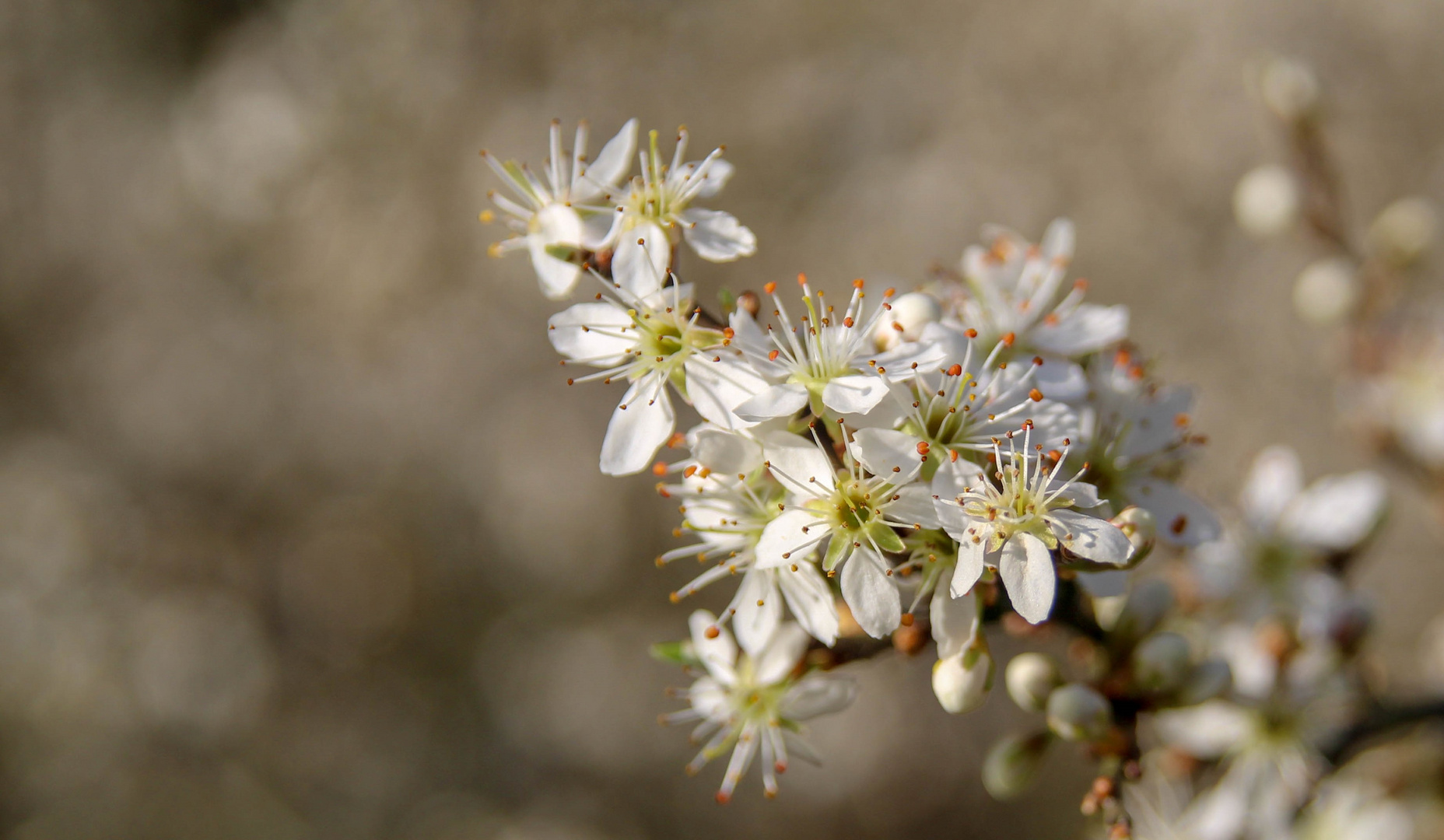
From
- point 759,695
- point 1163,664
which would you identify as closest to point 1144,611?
point 1163,664

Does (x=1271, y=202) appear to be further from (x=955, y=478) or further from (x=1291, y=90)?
(x=955, y=478)

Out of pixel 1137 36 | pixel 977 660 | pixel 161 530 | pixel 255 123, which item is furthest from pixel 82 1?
pixel 977 660

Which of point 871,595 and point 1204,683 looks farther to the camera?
point 1204,683

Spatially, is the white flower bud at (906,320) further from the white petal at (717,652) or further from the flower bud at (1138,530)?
the white petal at (717,652)

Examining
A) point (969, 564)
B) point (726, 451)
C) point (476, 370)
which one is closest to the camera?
point (969, 564)

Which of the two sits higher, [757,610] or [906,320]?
[906,320]

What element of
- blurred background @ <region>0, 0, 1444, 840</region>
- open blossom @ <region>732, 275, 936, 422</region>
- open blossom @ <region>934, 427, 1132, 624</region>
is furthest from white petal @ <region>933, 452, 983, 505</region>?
blurred background @ <region>0, 0, 1444, 840</region>

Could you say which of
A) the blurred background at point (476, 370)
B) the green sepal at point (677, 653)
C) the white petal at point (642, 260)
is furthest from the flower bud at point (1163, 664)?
the blurred background at point (476, 370)
